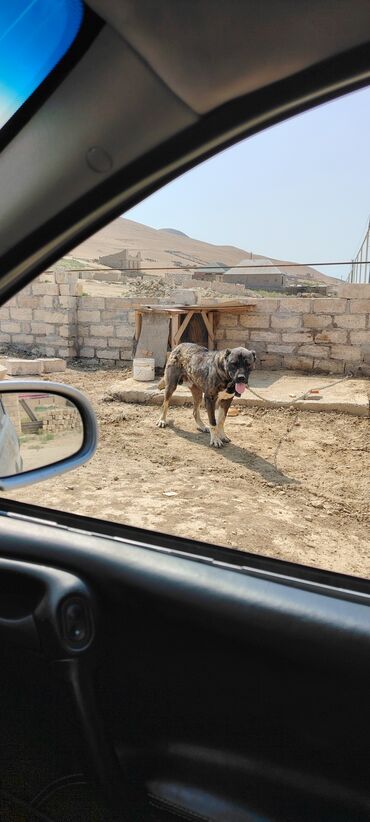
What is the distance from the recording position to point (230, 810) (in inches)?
40.6

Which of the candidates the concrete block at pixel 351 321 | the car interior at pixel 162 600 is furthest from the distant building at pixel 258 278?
the car interior at pixel 162 600

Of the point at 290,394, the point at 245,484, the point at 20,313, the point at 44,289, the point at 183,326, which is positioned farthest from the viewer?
the point at 20,313

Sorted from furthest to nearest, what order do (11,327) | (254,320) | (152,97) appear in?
(11,327) < (254,320) < (152,97)

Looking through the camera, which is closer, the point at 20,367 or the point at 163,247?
the point at 20,367

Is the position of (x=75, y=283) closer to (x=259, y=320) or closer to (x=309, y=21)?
(x=259, y=320)

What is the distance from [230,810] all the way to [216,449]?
484 centimetres

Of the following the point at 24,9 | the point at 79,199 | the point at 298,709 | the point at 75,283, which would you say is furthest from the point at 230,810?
the point at 75,283

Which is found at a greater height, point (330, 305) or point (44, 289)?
point (44, 289)

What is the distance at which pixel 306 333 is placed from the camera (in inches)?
353

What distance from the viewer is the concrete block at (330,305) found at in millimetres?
8633

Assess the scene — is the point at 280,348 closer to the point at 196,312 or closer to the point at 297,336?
the point at 297,336

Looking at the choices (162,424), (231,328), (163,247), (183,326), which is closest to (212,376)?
(162,424)

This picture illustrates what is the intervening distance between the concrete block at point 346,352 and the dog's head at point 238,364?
128 inches

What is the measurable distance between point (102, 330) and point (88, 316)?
1.35 ft
